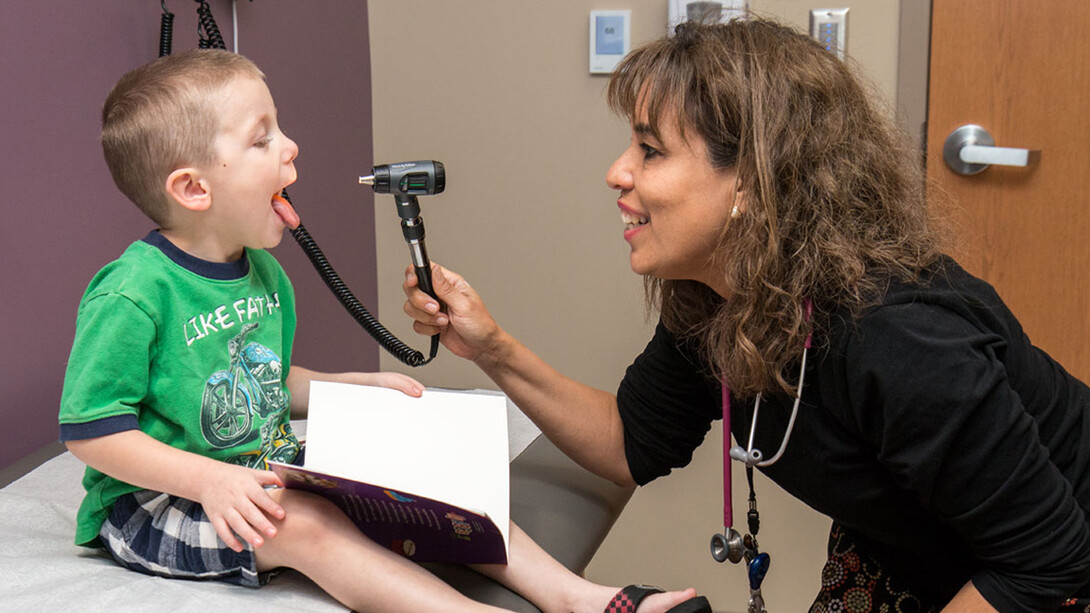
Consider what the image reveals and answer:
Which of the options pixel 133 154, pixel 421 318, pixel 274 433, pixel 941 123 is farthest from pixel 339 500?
pixel 941 123

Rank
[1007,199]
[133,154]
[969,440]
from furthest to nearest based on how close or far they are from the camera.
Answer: [1007,199] → [133,154] → [969,440]

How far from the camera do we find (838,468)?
1.12m

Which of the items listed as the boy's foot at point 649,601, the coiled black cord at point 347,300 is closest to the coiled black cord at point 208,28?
the coiled black cord at point 347,300

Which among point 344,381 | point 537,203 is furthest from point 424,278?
point 537,203

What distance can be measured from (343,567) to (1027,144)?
5.20 ft

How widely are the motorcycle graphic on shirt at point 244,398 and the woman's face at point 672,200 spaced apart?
0.47 metres

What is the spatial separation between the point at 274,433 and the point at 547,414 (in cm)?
37

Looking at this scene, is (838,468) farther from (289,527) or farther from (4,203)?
(4,203)

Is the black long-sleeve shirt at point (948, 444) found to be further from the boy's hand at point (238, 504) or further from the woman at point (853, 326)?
the boy's hand at point (238, 504)

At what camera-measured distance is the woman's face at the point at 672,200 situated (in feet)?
3.61

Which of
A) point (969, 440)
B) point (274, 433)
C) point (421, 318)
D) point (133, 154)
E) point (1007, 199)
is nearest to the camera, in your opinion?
point (969, 440)

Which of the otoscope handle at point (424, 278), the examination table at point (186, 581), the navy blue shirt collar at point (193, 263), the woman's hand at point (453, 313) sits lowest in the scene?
the examination table at point (186, 581)

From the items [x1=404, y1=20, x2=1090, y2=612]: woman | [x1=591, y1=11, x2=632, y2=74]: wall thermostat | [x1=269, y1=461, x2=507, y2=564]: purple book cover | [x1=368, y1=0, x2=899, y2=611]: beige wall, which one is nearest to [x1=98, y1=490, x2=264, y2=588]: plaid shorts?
[x1=269, y1=461, x2=507, y2=564]: purple book cover

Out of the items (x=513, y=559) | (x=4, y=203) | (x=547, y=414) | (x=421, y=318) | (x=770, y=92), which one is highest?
(x=770, y=92)
